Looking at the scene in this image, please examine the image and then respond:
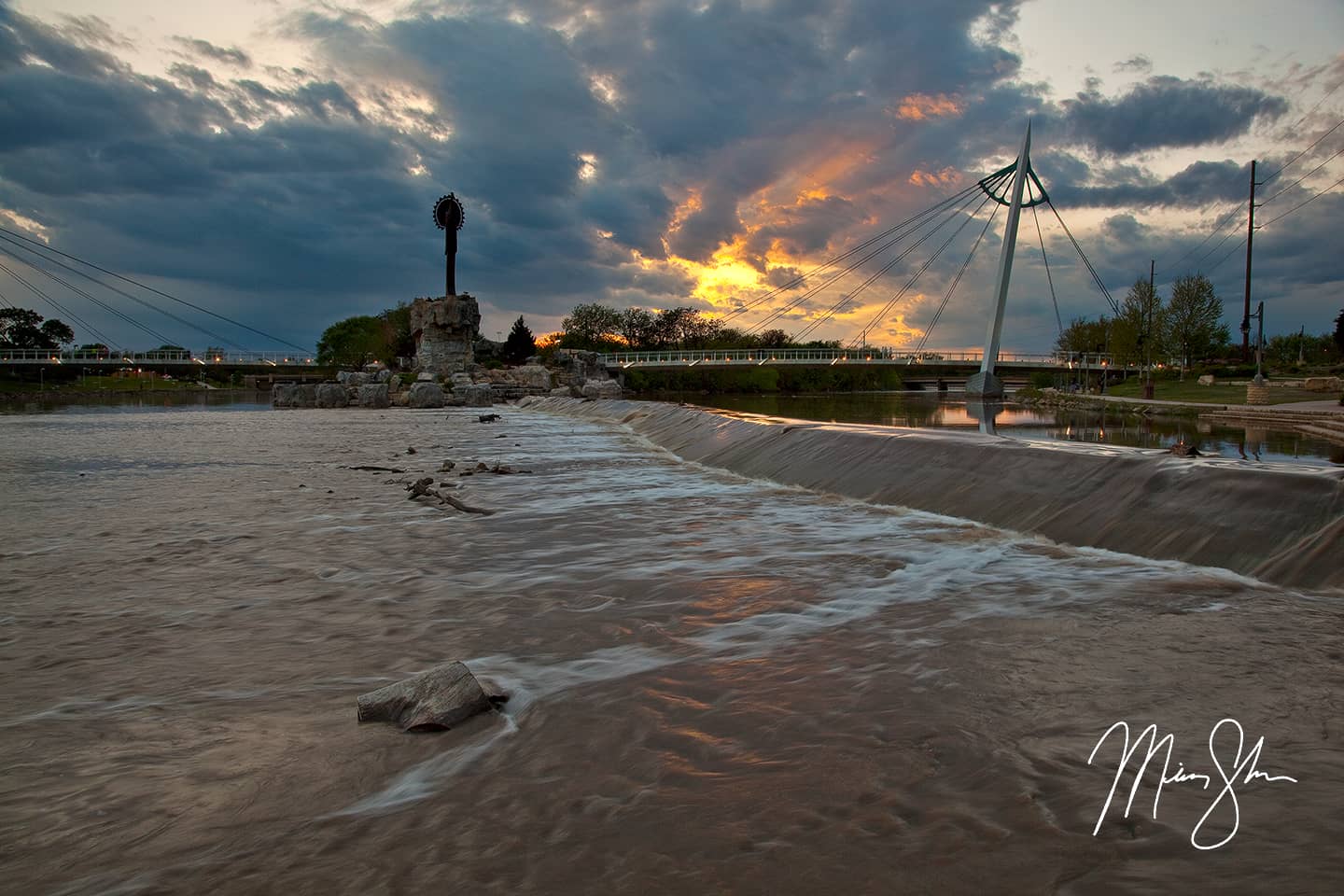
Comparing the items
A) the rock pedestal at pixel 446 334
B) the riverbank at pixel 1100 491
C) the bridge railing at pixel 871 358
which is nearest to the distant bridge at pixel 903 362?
the bridge railing at pixel 871 358

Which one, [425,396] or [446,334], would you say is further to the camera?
[446,334]

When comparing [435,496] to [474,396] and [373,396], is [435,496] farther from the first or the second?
[373,396]

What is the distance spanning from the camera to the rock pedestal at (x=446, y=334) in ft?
205

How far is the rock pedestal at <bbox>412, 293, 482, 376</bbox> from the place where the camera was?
62531 millimetres

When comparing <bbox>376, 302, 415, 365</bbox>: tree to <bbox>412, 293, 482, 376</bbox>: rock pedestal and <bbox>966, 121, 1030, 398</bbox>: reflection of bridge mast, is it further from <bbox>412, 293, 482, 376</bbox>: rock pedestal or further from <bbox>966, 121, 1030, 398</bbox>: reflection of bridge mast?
<bbox>966, 121, 1030, 398</bbox>: reflection of bridge mast

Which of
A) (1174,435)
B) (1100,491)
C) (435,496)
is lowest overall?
(435,496)

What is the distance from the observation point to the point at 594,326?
12938 cm

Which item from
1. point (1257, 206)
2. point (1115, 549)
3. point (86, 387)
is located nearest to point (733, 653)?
point (1115, 549)

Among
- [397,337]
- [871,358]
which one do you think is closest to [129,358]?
[397,337]

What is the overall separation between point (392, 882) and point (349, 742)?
98 cm

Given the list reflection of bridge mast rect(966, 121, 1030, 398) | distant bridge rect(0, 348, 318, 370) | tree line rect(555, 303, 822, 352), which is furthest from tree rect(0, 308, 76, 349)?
reflection of bridge mast rect(966, 121, 1030, 398)

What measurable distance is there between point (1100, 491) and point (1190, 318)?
69.7 m

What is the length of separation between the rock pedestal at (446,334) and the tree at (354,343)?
41.1 metres

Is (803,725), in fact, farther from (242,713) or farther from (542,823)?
(242,713)
